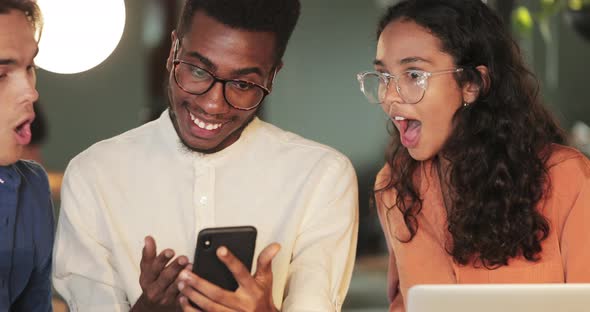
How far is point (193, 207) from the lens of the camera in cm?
234

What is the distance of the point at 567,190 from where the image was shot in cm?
245

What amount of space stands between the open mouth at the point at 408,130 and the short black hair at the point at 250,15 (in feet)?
1.29

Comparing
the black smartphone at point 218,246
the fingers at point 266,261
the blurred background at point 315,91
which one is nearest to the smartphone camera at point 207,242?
the black smartphone at point 218,246

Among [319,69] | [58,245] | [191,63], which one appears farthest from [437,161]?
[319,69]

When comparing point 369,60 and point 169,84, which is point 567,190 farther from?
point 369,60

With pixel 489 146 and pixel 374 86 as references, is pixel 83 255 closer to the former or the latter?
pixel 374 86

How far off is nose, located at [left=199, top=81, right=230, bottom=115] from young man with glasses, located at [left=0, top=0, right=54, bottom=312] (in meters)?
0.41

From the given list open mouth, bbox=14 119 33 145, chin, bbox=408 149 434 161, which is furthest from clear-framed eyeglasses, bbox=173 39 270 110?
chin, bbox=408 149 434 161

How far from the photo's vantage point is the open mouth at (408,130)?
2.50 meters

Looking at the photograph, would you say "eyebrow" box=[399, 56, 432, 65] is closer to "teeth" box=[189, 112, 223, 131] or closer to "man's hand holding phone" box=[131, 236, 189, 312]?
"teeth" box=[189, 112, 223, 131]

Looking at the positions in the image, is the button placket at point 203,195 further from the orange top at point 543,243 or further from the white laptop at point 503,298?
the white laptop at point 503,298

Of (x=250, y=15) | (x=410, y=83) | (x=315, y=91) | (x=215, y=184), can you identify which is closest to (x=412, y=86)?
(x=410, y=83)

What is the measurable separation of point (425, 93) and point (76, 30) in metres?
1.10

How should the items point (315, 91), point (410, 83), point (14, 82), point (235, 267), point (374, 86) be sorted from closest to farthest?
point (235, 267), point (14, 82), point (410, 83), point (374, 86), point (315, 91)
